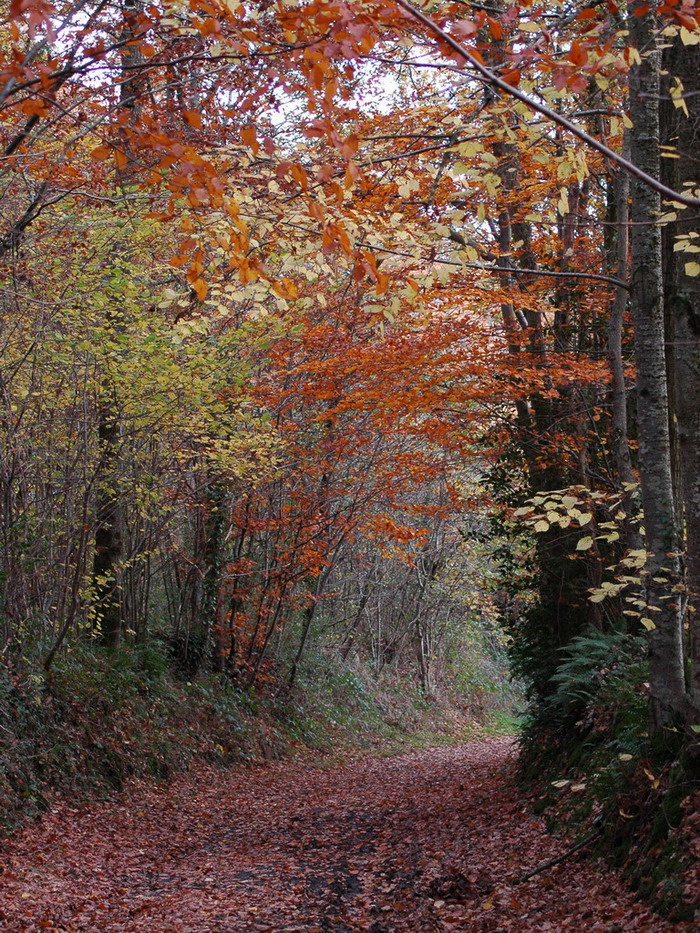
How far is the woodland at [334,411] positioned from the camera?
4.84 metres

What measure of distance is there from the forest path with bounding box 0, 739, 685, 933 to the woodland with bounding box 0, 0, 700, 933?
6 cm

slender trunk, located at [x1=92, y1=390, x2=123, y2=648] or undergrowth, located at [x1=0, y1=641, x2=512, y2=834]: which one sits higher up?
slender trunk, located at [x1=92, y1=390, x2=123, y2=648]

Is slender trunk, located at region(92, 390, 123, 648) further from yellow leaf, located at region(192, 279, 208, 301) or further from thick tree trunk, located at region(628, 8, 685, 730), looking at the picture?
yellow leaf, located at region(192, 279, 208, 301)

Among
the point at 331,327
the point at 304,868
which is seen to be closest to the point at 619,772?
the point at 304,868

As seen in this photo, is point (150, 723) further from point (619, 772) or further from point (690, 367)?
point (690, 367)

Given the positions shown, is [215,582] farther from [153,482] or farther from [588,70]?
[588,70]

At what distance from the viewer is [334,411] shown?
11.8m

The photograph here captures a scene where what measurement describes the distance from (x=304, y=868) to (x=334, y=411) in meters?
6.08

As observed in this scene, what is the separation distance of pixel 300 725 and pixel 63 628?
7.84m

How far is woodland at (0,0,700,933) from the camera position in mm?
4840

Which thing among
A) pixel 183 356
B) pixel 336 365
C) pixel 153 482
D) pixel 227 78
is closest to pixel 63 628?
pixel 153 482

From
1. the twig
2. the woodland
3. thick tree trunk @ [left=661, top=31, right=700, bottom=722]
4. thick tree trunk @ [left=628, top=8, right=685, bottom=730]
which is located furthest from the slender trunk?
thick tree trunk @ [left=661, top=31, right=700, bottom=722]

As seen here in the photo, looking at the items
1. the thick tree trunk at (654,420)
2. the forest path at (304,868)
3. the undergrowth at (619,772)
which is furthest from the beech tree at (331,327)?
the forest path at (304,868)

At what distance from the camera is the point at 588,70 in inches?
177
